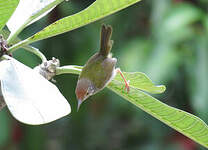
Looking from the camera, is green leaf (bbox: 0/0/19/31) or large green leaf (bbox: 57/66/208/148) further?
large green leaf (bbox: 57/66/208/148)

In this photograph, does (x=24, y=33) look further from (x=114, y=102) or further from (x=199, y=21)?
(x=199, y=21)

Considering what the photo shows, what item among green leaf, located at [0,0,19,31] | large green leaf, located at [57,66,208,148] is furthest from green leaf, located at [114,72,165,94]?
green leaf, located at [0,0,19,31]

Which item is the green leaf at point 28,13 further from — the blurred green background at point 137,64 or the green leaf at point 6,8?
the blurred green background at point 137,64

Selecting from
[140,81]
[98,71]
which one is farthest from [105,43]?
[140,81]

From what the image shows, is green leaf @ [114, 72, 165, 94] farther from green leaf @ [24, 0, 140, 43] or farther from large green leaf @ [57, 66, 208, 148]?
green leaf @ [24, 0, 140, 43]

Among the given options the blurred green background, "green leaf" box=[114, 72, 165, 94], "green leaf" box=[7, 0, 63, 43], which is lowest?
the blurred green background

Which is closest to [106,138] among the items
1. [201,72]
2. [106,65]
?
[201,72]

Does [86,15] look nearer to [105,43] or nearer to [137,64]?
[105,43]
